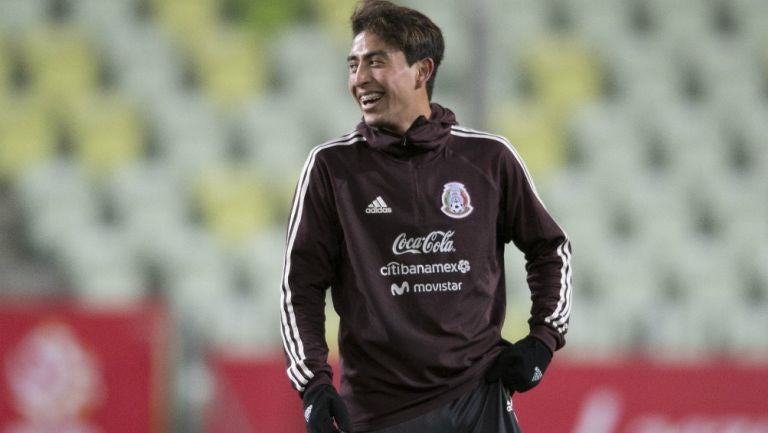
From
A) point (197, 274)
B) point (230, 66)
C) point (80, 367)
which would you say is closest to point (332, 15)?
point (230, 66)

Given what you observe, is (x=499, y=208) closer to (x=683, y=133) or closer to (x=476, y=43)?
(x=476, y=43)

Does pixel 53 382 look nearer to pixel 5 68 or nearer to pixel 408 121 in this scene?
pixel 5 68

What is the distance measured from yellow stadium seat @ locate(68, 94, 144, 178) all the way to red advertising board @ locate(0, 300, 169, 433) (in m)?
1.00

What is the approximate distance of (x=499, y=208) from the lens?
2.16 metres

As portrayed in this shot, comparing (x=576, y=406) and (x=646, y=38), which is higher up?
(x=646, y=38)

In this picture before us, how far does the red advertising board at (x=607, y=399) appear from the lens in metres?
3.82

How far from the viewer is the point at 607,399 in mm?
3912

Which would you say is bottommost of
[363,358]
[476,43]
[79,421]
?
[79,421]

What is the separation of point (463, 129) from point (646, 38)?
364 centimetres

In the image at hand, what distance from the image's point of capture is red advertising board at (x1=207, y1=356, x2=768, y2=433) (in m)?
3.82

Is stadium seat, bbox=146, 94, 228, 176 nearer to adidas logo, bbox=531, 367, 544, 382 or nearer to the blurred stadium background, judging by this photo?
the blurred stadium background

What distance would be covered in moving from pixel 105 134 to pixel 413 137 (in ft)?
9.58

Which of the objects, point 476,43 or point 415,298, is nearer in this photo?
point 415,298

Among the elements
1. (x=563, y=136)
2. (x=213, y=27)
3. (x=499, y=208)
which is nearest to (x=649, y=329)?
(x=563, y=136)
